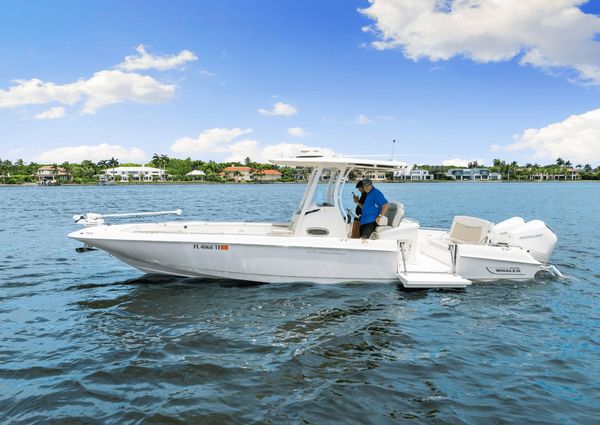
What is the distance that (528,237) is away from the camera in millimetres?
9695

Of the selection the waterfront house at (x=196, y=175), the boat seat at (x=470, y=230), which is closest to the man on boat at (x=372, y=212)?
the boat seat at (x=470, y=230)

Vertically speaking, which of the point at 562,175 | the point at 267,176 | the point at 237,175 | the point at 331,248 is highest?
the point at 562,175

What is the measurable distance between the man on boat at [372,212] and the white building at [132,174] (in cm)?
14140

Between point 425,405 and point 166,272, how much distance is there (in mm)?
6187

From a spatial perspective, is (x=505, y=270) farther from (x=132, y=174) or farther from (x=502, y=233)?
(x=132, y=174)

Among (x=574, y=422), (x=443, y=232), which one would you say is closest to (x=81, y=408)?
(x=574, y=422)

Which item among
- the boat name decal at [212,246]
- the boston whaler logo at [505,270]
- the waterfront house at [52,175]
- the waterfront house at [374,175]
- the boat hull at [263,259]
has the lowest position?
the boston whaler logo at [505,270]

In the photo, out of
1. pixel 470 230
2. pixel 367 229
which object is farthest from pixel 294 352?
pixel 470 230

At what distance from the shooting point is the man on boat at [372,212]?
9203 millimetres

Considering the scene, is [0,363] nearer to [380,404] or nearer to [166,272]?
[166,272]

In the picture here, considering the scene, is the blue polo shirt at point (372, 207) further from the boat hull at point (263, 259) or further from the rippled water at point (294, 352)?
the rippled water at point (294, 352)

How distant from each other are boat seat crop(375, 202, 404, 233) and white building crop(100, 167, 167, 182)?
141 meters

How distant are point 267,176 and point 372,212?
136 m

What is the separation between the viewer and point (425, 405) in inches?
191
